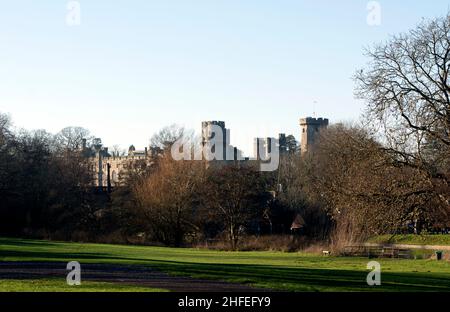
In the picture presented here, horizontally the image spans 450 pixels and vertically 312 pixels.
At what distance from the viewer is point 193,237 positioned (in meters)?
76.8

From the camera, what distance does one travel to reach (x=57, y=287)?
20.3m

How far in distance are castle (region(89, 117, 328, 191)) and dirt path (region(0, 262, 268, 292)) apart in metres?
56.9

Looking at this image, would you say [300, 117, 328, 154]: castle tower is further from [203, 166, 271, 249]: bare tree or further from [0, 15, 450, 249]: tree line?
[203, 166, 271, 249]: bare tree

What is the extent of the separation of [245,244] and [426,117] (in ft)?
103

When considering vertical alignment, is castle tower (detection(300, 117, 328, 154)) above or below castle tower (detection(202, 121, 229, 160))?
above

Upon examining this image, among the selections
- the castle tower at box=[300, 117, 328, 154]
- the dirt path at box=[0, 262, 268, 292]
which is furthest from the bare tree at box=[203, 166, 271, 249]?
the castle tower at box=[300, 117, 328, 154]

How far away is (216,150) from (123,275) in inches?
2788

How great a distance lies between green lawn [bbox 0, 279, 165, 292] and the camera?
19.7 metres

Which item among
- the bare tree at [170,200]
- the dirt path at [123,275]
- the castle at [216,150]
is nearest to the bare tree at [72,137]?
the castle at [216,150]

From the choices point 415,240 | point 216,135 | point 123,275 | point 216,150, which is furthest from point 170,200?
point 123,275

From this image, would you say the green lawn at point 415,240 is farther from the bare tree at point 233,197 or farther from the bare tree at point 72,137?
the bare tree at point 72,137

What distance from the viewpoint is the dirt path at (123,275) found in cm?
2181
